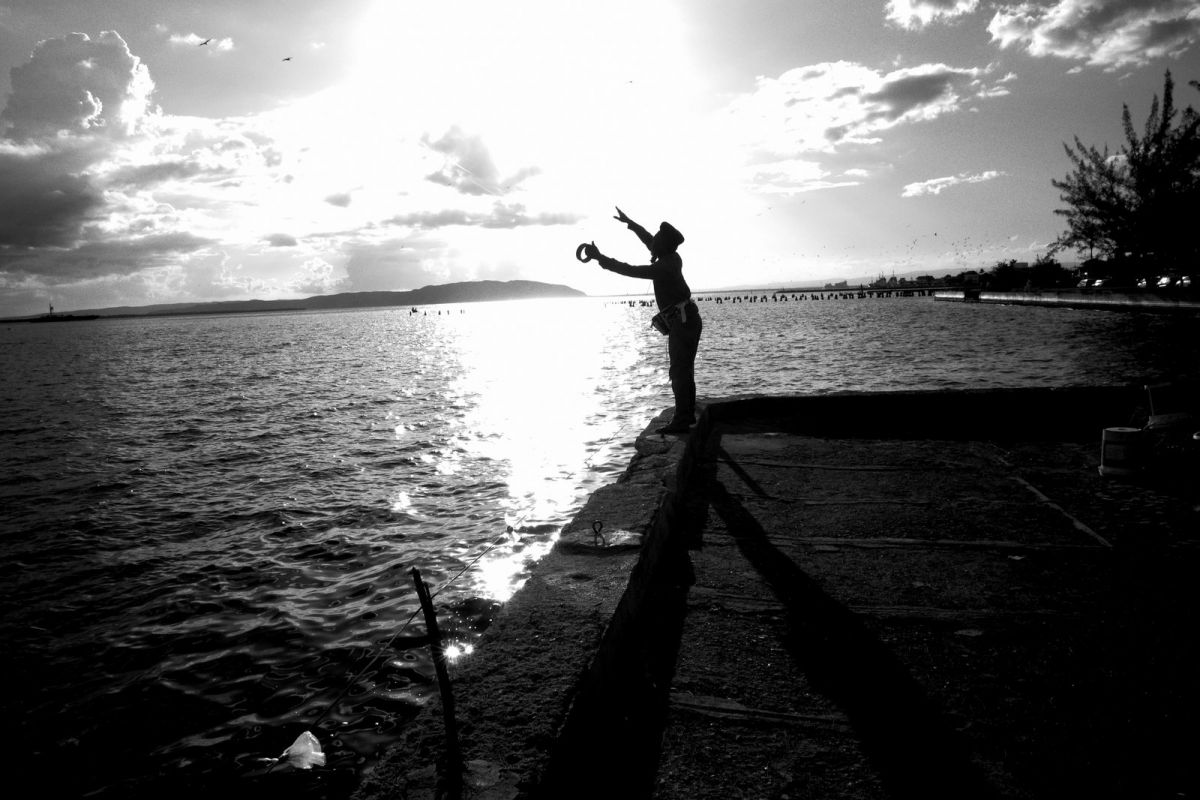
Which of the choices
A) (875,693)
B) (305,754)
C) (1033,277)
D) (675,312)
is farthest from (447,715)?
(1033,277)

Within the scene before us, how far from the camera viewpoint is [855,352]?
39375 millimetres

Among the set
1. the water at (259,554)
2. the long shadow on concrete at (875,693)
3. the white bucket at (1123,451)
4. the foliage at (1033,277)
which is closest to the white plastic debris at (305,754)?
the water at (259,554)

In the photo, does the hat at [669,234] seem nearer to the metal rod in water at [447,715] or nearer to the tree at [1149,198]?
the metal rod in water at [447,715]

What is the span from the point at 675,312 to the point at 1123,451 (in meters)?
4.42

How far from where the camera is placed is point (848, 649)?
3367 millimetres

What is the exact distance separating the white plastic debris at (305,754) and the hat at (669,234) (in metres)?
5.85

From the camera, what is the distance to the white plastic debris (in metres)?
4.11

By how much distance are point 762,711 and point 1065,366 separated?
105ft

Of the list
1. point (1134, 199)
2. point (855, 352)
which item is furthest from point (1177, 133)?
point (855, 352)

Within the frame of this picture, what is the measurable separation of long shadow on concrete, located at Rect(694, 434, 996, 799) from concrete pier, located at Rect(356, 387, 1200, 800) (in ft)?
0.04

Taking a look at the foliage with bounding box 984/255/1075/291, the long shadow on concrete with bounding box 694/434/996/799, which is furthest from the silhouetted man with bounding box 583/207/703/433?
the foliage with bounding box 984/255/1075/291

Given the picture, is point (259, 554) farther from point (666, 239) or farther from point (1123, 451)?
point (1123, 451)

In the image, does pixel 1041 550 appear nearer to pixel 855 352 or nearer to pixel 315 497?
pixel 315 497

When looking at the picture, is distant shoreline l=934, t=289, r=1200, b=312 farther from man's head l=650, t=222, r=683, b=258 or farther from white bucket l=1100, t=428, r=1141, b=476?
man's head l=650, t=222, r=683, b=258
